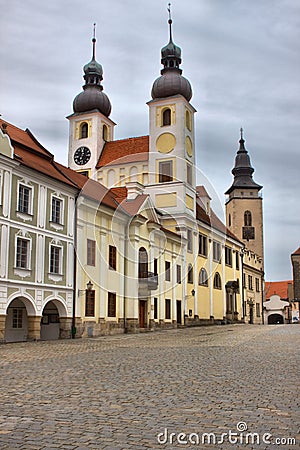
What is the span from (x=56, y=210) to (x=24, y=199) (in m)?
2.73

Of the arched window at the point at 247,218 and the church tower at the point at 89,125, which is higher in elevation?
the church tower at the point at 89,125

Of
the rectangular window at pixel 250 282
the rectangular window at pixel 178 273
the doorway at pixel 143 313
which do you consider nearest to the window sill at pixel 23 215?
the doorway at pixel 143 313

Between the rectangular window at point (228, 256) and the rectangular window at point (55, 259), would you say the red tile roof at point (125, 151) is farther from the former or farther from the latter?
the rectangular window at point (55, 259)

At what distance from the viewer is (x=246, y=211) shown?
83.9m

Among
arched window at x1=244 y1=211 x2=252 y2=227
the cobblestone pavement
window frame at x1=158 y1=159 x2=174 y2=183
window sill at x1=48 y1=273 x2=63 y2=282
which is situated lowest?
the cobblestone pavement

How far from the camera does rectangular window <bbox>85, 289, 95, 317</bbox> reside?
2964cm

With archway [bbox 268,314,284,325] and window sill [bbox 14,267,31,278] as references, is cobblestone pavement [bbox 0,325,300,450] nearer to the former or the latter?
window sill [bbox 14,267,31,278]

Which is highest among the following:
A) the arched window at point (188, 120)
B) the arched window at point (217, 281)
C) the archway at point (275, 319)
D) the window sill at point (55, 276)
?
the arched window at point (188, 120)

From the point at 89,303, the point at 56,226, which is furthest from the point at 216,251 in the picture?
the point at 56,226

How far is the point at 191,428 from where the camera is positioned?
641 centimetres

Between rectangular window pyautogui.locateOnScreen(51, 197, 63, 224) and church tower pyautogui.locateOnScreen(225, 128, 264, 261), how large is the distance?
57685 millimetres

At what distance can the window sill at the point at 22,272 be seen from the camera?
24.0 metres

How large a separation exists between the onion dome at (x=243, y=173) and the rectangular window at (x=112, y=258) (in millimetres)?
54434

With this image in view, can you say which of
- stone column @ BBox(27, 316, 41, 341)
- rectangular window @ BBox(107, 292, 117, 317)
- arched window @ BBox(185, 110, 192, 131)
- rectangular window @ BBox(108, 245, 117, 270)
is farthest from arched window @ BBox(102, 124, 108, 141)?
stone column @ BBox(27, 316, 41, 341)
